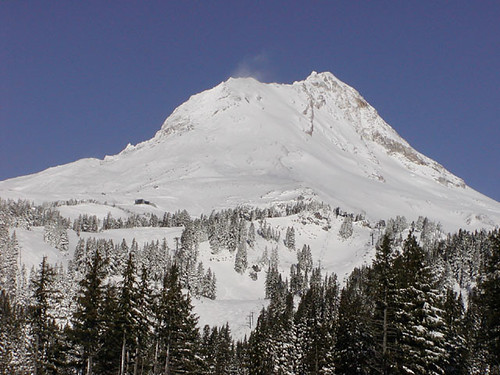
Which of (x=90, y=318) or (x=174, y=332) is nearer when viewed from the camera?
(x=90, y=318)

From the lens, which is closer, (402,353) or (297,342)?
(402,353)

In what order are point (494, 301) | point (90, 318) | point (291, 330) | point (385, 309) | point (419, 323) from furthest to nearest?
point (291, 330)
point (90, 318)
point (385, 309)
point (419, 323)
point (494, 301)

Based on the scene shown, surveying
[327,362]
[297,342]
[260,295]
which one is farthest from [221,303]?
[327,362]

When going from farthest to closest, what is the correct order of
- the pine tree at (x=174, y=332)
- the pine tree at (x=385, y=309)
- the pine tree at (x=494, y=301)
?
the pine tree at (x=174, y=332)
the pine tree at (x=385, y=309)
the pine tree at (x=494, y=301)

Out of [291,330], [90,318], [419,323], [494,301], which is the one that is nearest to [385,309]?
[419,323]

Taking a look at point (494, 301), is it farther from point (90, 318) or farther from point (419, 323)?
point (90, 318)

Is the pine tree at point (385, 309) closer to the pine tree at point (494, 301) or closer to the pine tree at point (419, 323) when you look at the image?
the pine tree at point (419, 323)

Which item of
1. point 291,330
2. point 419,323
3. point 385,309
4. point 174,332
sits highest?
point 385,309

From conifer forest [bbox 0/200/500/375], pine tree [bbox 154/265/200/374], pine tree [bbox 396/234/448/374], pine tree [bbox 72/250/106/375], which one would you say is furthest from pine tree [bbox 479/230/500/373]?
pine tree [bbox 154/265/200/374]

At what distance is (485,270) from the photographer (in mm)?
32219

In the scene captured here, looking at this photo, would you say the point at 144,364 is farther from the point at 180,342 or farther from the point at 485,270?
the point at 485,270

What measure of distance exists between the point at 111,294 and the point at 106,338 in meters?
3.58

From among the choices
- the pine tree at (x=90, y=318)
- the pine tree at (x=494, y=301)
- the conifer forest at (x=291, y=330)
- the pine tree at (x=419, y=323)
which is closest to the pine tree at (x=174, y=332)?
the conifer forest at (x=291, y=330)

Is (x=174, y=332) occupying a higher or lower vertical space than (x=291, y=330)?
higher
